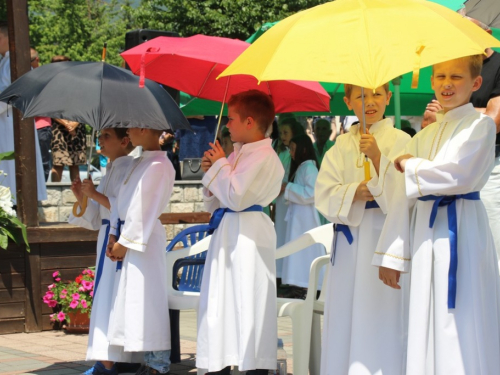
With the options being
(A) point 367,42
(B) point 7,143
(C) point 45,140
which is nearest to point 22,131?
(B) point 7,143

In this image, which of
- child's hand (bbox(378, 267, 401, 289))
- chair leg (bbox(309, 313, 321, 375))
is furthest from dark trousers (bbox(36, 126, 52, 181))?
child's hand (bbox(378, 267, 401, 289))

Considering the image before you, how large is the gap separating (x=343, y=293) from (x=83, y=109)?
6.88 ft

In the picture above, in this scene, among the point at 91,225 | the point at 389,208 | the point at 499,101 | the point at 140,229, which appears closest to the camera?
the point at 389,208

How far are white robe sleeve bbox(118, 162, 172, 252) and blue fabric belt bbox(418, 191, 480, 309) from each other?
2.20 m

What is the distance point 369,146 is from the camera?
191 inches

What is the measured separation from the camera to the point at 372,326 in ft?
16.4

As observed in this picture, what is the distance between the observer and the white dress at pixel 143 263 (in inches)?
242

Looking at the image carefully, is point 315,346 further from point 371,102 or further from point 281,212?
point 281,212

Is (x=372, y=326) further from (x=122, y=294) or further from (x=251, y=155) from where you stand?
(x=122, y=294)

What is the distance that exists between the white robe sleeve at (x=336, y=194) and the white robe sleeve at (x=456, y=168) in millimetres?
577

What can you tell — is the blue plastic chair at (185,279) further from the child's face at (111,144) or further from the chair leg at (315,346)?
the chair leg at (315,346)

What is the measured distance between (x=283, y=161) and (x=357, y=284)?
6364 millimetres

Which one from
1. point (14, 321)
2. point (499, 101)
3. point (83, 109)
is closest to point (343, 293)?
point (499, 101)

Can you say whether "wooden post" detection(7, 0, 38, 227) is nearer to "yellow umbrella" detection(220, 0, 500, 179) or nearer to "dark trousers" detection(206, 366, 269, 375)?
"dark trousers" detection(206, 366, 269, 375)
